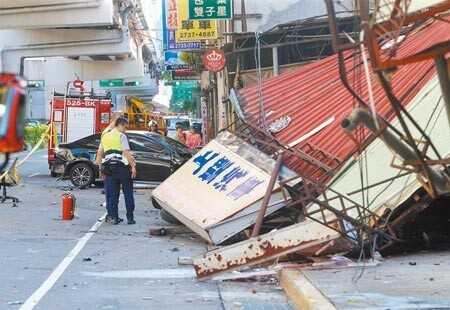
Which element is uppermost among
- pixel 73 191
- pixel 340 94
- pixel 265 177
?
pixel 340 94

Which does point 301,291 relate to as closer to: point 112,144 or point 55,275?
point 55,275

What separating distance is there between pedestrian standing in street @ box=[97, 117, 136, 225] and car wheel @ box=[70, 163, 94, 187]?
860 centimetres

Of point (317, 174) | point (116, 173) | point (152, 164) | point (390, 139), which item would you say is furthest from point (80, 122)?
point (390, 139)

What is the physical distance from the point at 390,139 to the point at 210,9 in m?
17.5

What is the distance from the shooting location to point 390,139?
6.02 meters

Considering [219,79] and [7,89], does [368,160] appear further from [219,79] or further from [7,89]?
[219,79]

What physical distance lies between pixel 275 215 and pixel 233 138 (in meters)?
2.30

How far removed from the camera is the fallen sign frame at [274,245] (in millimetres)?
9156

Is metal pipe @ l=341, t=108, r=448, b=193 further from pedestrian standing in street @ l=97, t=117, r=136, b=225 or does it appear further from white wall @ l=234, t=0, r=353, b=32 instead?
white wall @ l=234, t=0, r=353, b=32

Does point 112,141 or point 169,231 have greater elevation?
point 112,141

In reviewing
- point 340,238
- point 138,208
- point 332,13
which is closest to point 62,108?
point 138,208

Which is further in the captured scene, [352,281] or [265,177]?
[265,177]

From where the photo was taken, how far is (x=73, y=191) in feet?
74.4

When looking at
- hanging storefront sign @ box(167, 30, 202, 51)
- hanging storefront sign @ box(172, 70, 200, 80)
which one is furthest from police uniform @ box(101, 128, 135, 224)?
hanging storefront sign @ box(172, 70, 200, 80)
